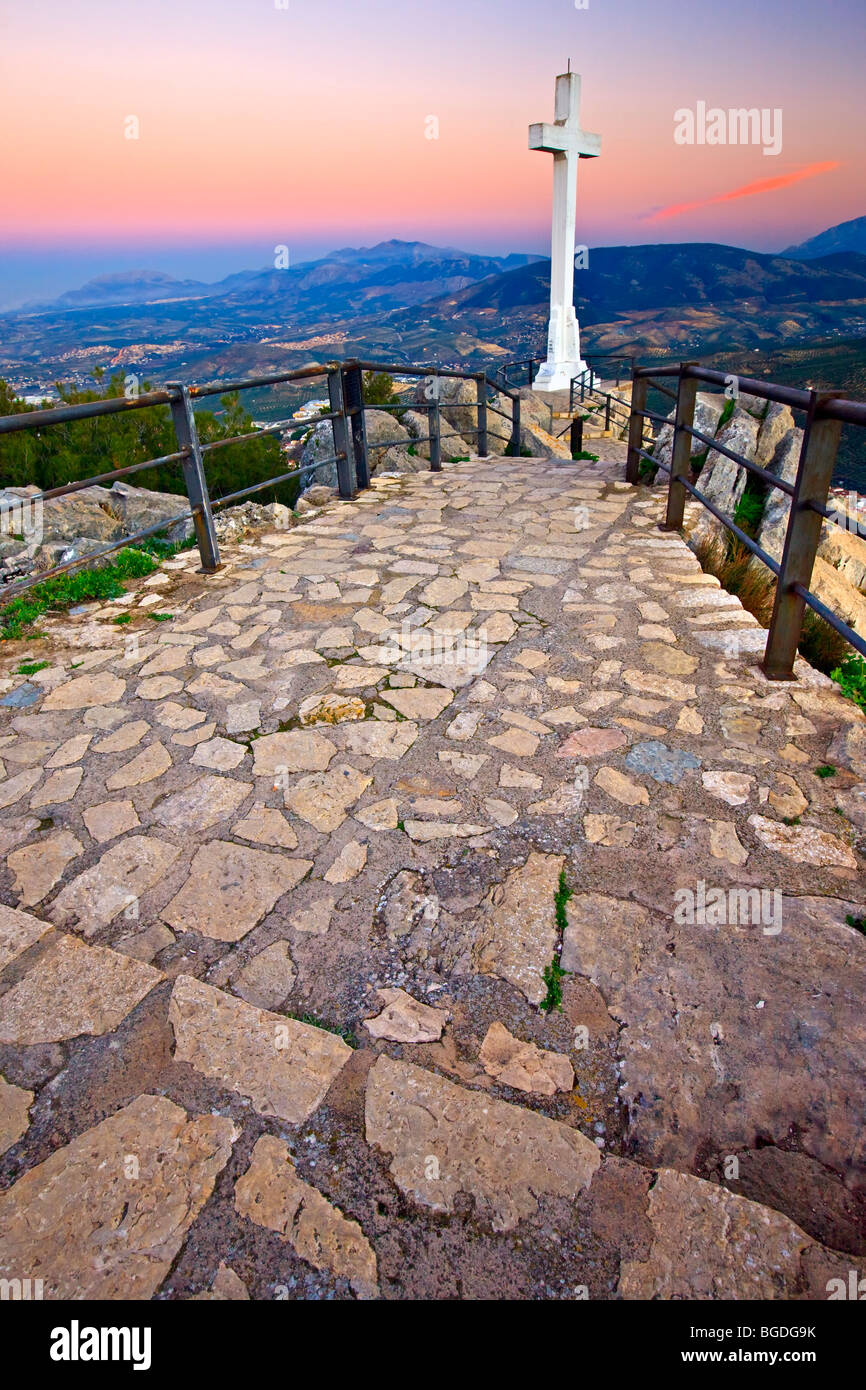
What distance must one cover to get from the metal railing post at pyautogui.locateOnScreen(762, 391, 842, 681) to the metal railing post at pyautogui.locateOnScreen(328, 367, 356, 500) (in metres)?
4.27

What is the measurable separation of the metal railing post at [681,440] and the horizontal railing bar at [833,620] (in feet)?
6.88

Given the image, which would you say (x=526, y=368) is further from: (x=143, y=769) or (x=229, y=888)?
(x=229, y=888)

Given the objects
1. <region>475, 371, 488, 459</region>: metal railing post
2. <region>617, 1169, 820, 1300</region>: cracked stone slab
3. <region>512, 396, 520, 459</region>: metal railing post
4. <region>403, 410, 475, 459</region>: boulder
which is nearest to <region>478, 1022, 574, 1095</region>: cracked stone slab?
<region>617, 1169, 820, 1300</region>: cracked stone slab

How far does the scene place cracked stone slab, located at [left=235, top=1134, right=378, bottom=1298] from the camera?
1.30 meters

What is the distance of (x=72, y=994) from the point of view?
1871mm

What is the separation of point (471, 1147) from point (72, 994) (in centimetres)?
111

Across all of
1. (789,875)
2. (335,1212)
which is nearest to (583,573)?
(789,875)

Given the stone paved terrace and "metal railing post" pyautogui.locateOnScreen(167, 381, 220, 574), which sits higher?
"metal railing post" pyautogui.locateOnScreen(167, 381, 220, 574)

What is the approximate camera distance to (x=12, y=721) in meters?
3.16

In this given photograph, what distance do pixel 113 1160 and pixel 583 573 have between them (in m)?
4.02

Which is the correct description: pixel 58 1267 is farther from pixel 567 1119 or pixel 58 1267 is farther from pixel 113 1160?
pixel 567 1119

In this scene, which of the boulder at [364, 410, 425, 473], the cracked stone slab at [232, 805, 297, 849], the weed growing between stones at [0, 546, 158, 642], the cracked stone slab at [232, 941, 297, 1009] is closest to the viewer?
the cracked stone slab at [232, 941, 297, 1009]

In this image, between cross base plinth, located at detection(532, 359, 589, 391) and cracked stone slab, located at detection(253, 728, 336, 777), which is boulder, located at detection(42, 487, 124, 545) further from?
cross base plinth, located at detection(532, 359, 589, 391)
